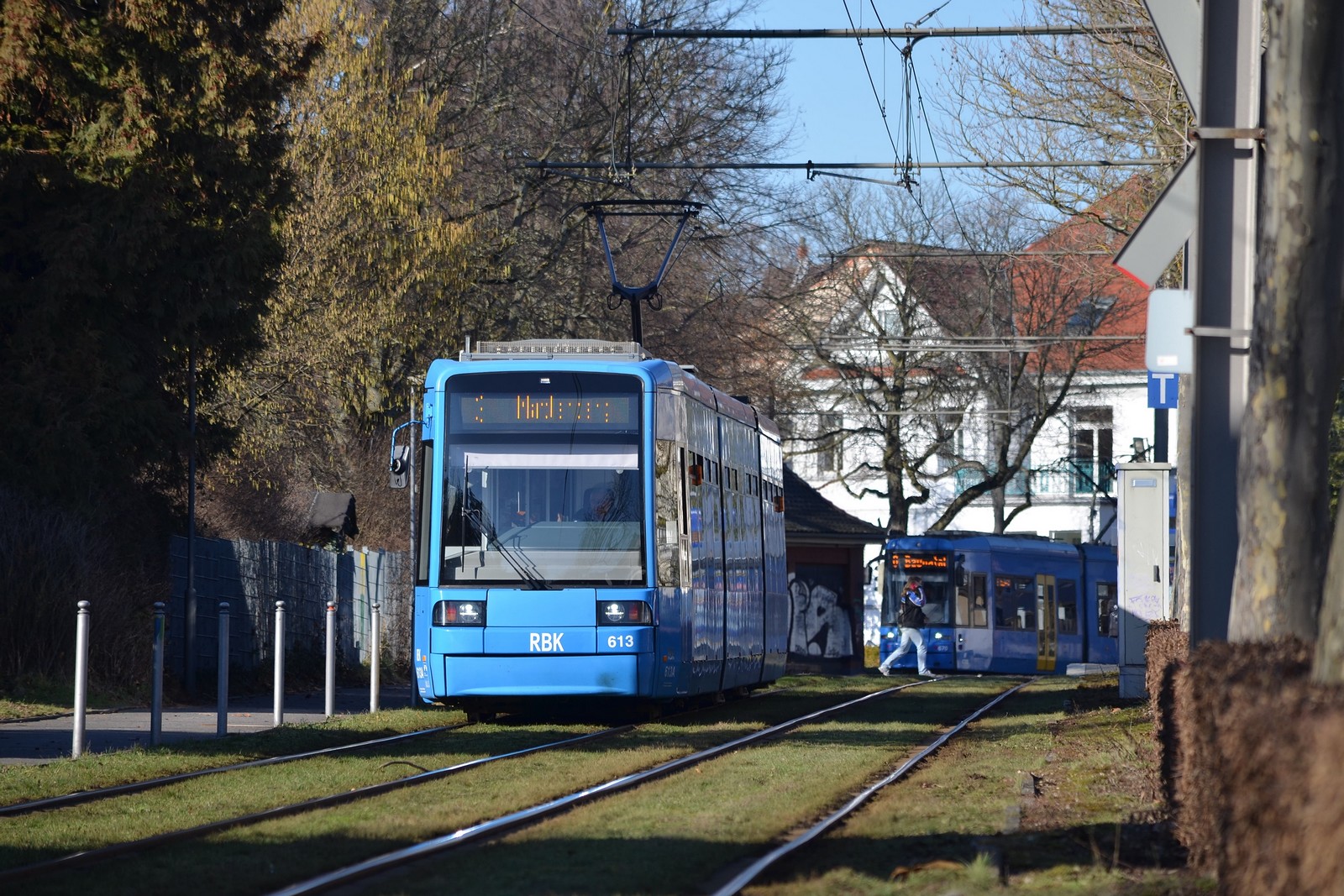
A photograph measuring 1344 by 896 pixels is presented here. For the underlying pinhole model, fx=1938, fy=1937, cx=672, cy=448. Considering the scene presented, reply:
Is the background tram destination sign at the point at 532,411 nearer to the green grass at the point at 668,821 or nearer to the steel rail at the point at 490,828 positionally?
the green grass at the point at 668,821

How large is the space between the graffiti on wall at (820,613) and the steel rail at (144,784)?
35.3 meters

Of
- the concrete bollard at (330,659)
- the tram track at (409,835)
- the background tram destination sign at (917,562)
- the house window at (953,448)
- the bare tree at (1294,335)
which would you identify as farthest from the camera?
the house window at (953,448)

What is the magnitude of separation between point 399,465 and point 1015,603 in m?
26.5

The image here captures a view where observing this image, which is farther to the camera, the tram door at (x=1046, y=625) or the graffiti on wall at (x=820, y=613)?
the graffiti on wall at (x=820, y=613)

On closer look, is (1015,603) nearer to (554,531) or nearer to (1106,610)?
(1106,610)

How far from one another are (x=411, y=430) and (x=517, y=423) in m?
1.38

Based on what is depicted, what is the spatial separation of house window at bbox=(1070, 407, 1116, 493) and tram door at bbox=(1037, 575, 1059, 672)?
1539cm

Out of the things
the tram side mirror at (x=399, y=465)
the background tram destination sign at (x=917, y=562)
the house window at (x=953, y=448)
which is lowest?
the background tram destination sign at (x=917, y=562)

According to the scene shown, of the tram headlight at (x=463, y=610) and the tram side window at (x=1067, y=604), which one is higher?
the tram headlight at (x=463, y=610)

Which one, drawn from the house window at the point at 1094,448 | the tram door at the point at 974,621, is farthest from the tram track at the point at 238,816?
the house window at the point at 1094,448

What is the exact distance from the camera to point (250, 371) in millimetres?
28406

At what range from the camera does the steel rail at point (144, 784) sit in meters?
10.3

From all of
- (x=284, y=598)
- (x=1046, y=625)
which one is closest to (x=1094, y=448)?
(x=1046, y=625)

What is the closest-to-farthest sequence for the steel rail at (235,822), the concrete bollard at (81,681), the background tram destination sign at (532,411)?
1. the steel rail at (235,822)
2. the concrete bollard at (81,681)
3. the background tram destination sign at (532,411)
